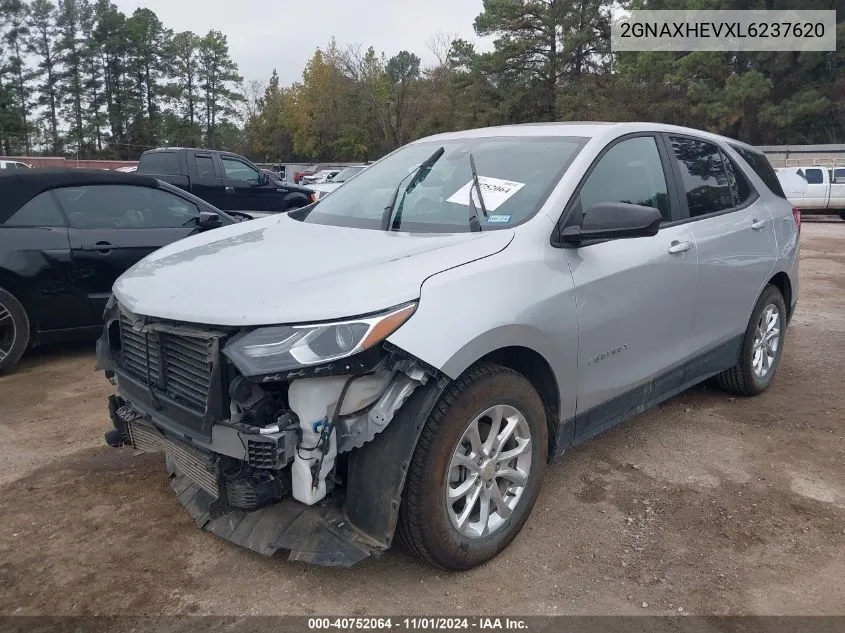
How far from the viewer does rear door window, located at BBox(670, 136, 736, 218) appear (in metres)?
4.05

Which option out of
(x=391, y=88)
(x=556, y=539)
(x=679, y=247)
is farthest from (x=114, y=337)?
(x=391, y=88)

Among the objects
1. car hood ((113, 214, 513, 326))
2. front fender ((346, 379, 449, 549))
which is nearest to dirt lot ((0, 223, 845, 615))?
front fender ((346, 379, 449, 549))

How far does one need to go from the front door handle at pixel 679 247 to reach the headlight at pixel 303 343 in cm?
191

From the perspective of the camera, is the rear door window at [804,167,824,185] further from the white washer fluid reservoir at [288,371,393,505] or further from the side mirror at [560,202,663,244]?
the white washer fluid reservoir at [288,371,393,505]

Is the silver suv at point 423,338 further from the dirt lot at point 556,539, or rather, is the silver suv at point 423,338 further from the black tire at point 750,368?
the black tire at point 750,368

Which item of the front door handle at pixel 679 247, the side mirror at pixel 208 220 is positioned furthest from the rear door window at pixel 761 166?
the side mirror at pixel 208 220

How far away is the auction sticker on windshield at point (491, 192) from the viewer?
3.23m

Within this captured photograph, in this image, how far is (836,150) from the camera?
95.6 feet

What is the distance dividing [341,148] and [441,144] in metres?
55.6

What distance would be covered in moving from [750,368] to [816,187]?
712 inches

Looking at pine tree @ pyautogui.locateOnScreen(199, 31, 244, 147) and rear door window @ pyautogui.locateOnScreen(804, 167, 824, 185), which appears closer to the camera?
rear door window @ pyautogui.locateOnScreen(804, 167, 824, 185)

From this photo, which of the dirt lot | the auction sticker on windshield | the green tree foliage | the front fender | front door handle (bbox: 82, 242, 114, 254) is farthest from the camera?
the green tree foliage

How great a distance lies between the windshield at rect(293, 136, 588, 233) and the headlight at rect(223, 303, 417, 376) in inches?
36.0

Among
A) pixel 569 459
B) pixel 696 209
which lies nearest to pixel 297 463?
pixel 569 459
